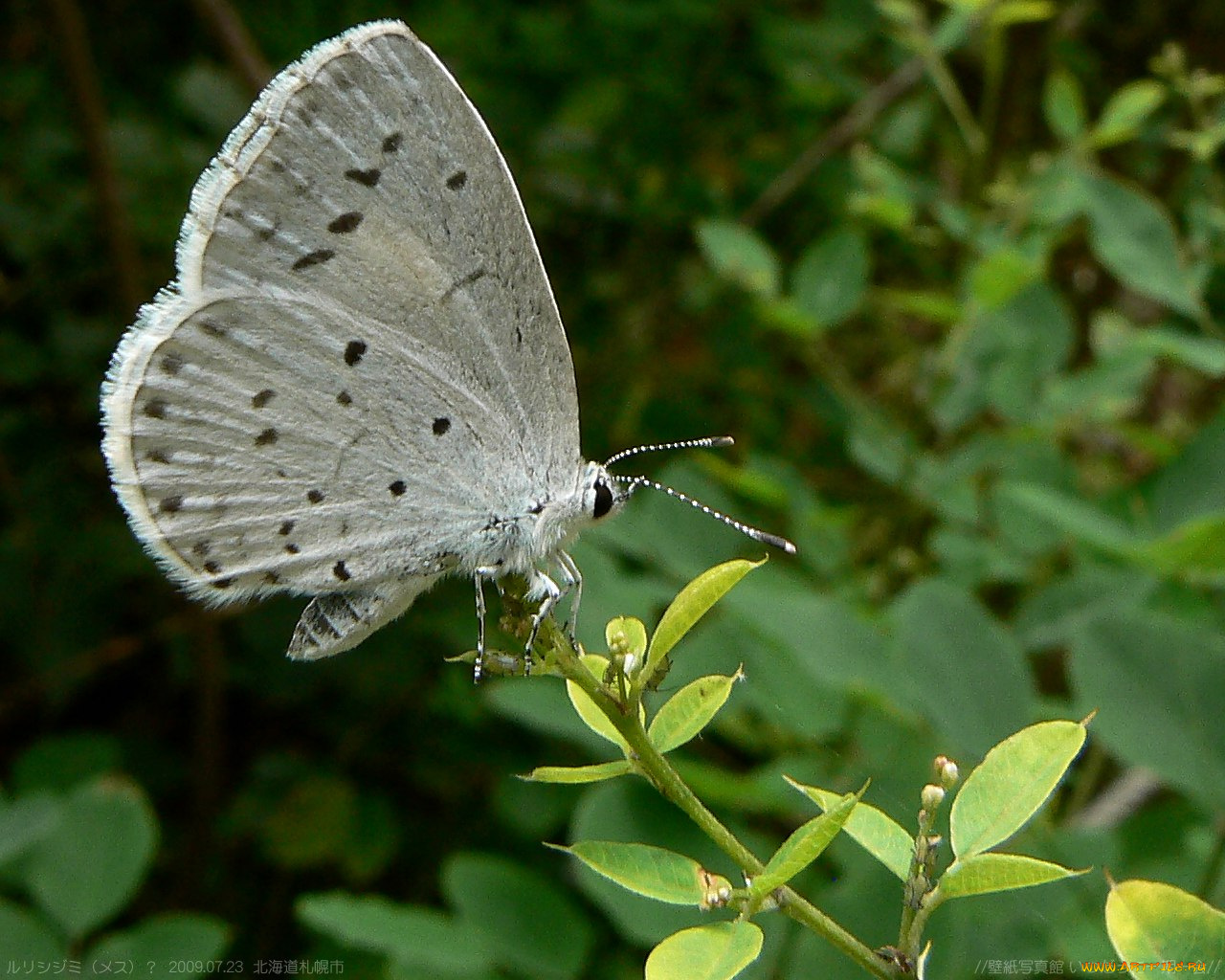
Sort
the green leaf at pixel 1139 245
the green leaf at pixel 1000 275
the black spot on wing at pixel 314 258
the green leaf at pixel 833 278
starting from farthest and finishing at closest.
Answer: the green leaf at pixel 833 278 < the green leaf at pixel 1000 275 < the green leaf at pixel 1139 245 < the black spot on wing at pixel 314 258

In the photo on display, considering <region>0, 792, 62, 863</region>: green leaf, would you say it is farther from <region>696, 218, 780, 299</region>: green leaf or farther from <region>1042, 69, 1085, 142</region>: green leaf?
<region>1042, 69, 1085, 142</region>: green leaf

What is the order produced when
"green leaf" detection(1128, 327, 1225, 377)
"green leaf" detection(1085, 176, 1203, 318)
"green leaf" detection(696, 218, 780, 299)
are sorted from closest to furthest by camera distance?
"green leaf" detection(1128, 327, 1225, 377) < "green leaf" detection(1085, 176, 1203, 318) < "green leaf" detection(696, 218, 780, 299)

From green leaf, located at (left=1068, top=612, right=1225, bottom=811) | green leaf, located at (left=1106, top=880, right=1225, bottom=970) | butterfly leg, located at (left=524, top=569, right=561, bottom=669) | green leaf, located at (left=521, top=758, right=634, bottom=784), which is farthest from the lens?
green leaf, located at (left=1068, top=612, right=1225, bottom=811)

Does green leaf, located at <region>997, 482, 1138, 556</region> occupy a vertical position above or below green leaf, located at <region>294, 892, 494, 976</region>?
above

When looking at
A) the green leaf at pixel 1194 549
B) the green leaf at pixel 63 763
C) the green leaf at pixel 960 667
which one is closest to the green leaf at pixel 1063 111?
the green leaf at pixel 1194 549

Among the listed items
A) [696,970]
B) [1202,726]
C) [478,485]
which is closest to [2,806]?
[478,485]

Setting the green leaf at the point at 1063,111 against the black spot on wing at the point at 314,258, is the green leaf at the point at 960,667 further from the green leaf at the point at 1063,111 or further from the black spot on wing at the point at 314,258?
the green leaf at the point at 1063,111

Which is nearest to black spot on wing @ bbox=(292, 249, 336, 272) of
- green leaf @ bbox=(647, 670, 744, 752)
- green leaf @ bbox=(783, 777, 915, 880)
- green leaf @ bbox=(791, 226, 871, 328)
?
green leaf @ bbox=(647, 670, 744, 752)
